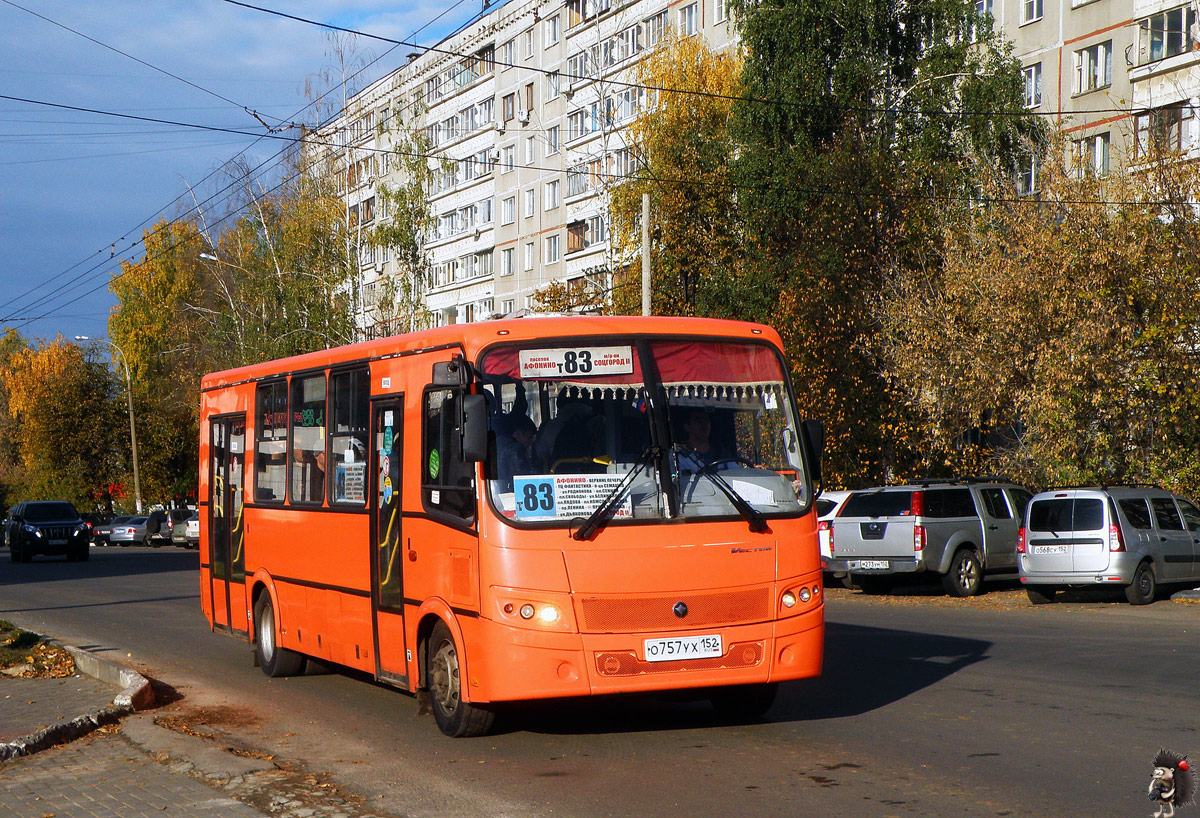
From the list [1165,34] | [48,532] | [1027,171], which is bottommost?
[48,532]

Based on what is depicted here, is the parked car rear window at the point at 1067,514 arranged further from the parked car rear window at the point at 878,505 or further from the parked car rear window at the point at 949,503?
the parked car rear window at the point at 878,505

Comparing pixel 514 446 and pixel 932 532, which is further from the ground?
pixel 514 446

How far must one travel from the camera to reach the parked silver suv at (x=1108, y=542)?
2075 cm

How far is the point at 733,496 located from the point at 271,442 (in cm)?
561

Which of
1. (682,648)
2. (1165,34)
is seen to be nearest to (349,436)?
(682,648)

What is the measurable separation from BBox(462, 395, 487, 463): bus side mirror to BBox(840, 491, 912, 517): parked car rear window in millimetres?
16102

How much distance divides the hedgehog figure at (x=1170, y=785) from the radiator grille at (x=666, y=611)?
284cm

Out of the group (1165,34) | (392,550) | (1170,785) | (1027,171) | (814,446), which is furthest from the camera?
(1027,171)

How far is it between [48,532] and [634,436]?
37.4 metres

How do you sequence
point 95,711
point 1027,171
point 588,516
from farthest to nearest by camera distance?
point 1027,171, point 95,711, point 588,516

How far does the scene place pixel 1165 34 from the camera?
36156 millimetres

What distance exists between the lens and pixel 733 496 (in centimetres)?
914

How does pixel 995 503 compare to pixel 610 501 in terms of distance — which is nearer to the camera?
pixel 610 501

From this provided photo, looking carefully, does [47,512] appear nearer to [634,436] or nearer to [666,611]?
[634,436]
